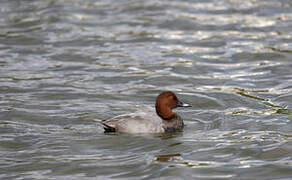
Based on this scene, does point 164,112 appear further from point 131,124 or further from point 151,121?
point 131,124

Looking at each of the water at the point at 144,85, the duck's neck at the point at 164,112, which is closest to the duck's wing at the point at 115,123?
the water at the point at 144,85

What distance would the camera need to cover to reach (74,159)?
27.1 ft

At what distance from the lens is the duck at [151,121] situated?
922 centimetres

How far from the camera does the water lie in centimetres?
816

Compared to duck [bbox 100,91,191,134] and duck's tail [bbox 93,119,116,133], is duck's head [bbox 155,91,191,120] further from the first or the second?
duck's tail [bbox 93,119,116,133]

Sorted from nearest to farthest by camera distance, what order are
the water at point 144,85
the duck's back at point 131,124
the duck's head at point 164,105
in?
the water at point 144,85 → the duck's back at point 131,124 → the duck's head at point 164,105

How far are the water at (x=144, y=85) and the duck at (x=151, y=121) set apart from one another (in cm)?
14

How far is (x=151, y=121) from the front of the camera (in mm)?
9383

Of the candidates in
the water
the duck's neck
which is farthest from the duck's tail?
the duck's neck

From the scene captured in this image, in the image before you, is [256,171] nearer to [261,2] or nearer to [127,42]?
[127,42]

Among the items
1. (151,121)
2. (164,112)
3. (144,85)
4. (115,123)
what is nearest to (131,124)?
(115,123)

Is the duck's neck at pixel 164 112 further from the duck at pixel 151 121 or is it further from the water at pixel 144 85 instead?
the water at pixel 144 85

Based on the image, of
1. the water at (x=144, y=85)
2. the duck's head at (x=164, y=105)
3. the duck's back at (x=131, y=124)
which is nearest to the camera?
the water at (x=144, y=85)

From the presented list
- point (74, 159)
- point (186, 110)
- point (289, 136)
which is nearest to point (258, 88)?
point (186, 110)
